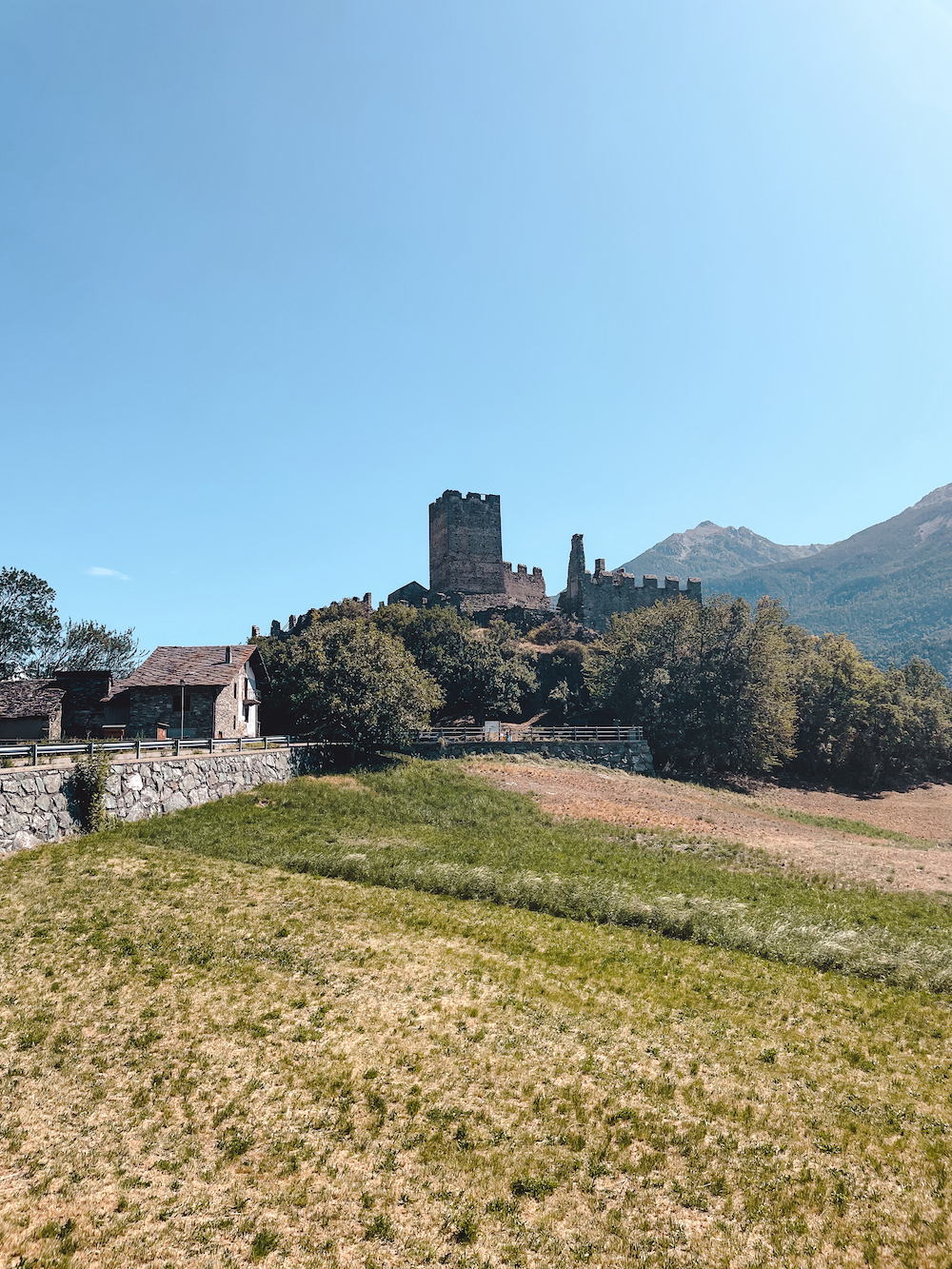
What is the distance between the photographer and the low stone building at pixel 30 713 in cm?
3600

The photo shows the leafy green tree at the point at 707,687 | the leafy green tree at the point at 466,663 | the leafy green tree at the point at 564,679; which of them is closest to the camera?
the leafy green tree at the point at 707,687

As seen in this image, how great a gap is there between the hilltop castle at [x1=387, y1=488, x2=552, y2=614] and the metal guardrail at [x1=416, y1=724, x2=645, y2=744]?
2205cm

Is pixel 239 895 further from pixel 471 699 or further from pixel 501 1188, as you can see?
pixel 471 699

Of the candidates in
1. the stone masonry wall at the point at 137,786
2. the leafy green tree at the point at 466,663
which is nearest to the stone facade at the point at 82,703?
the stone masonry wall at the point at 137,786

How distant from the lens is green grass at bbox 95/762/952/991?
1534 centimetres

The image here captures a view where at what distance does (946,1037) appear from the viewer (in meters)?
11.2

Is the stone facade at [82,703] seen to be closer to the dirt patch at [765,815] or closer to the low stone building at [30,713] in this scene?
the low stone building at [30,713]

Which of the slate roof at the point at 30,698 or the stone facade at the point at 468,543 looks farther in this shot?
the stone facade at the point at 468,543

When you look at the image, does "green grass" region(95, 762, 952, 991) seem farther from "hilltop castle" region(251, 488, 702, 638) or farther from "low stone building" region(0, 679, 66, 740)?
"hilltop castle" region(251, 488, 702, 638)

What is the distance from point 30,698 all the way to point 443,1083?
35.4 m

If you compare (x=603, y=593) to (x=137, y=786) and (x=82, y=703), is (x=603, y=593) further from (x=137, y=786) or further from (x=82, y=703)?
(x=137, y=786)

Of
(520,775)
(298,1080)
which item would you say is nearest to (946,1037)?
(298,1080)

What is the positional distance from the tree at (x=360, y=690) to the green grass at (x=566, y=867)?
164 inches

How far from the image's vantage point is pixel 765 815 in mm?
35750
